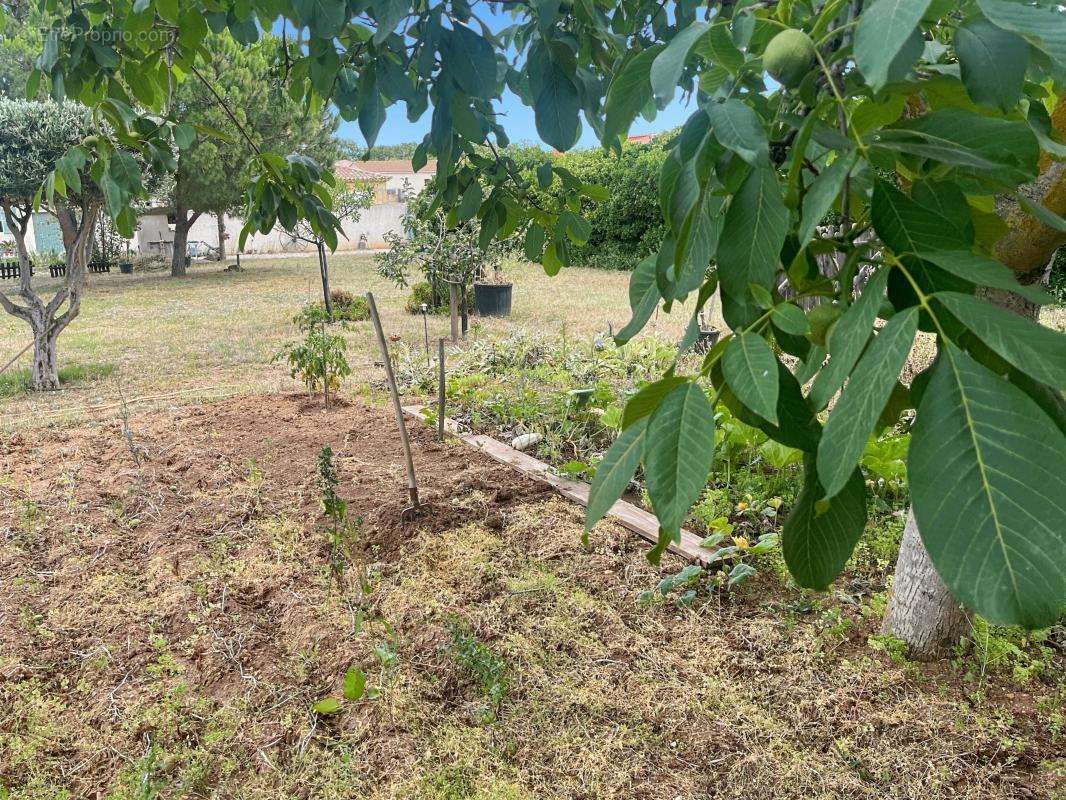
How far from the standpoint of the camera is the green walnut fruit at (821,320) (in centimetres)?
58

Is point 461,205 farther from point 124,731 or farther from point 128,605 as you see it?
point 128,605

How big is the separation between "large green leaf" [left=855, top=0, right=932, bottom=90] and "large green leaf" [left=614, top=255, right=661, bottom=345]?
1.00 feet

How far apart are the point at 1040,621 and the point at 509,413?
4486mm

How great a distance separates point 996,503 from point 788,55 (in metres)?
0.37

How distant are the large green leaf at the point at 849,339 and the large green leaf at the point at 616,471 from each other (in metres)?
0.14

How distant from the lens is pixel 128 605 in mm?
2834

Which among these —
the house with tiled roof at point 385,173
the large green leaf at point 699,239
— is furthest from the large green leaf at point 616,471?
the house with tiled roof at point 385,173

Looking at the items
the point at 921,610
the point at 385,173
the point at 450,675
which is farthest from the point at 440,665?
the point at 385,173

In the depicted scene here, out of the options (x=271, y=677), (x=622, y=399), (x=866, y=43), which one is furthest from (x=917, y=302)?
(x=622, y=399)

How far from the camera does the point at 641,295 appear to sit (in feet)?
2.44

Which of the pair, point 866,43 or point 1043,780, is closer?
point 866,43

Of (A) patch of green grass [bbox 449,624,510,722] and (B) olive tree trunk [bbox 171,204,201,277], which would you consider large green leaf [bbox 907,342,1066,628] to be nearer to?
(A) patch of green grass [bbox 449,624,510,722]

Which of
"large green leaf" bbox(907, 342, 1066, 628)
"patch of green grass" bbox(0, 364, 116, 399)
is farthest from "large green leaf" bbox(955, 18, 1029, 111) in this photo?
"patch of green grass" bbox(0, 364, 116, 399)

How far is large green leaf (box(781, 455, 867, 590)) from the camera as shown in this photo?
1.83 feet
